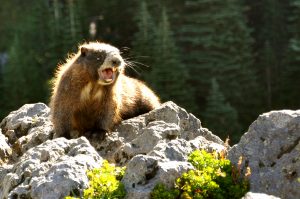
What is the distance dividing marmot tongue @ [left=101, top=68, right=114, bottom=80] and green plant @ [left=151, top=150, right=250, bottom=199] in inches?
133

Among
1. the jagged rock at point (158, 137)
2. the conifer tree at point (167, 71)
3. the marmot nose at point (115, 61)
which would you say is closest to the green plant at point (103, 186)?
the jagged rock at point (158, 137)

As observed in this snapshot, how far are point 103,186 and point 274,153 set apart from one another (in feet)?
6.17

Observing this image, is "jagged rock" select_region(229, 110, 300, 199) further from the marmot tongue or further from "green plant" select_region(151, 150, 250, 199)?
the marmot tongue

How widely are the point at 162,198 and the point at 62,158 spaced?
1.48 meters

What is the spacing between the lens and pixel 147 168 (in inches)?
277

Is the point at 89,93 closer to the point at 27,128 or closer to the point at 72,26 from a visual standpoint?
the point at 27,128

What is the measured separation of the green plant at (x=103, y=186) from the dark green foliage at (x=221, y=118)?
37152 mm

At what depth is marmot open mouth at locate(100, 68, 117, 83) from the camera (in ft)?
34.1

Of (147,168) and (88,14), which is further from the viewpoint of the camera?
(88,14)

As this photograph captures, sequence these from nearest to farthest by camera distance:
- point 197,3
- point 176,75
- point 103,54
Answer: point 103,54, point 176,75, point 197,3

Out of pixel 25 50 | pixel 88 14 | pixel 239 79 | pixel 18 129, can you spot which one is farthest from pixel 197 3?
pixel 18 129

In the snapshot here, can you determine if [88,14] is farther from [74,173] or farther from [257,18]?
[74,173]

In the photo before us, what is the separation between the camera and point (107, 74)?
10500mm

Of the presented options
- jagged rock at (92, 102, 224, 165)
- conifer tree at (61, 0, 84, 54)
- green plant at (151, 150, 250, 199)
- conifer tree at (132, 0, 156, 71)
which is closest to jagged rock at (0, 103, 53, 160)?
jagged rock at (92, 102, 224, 165)
